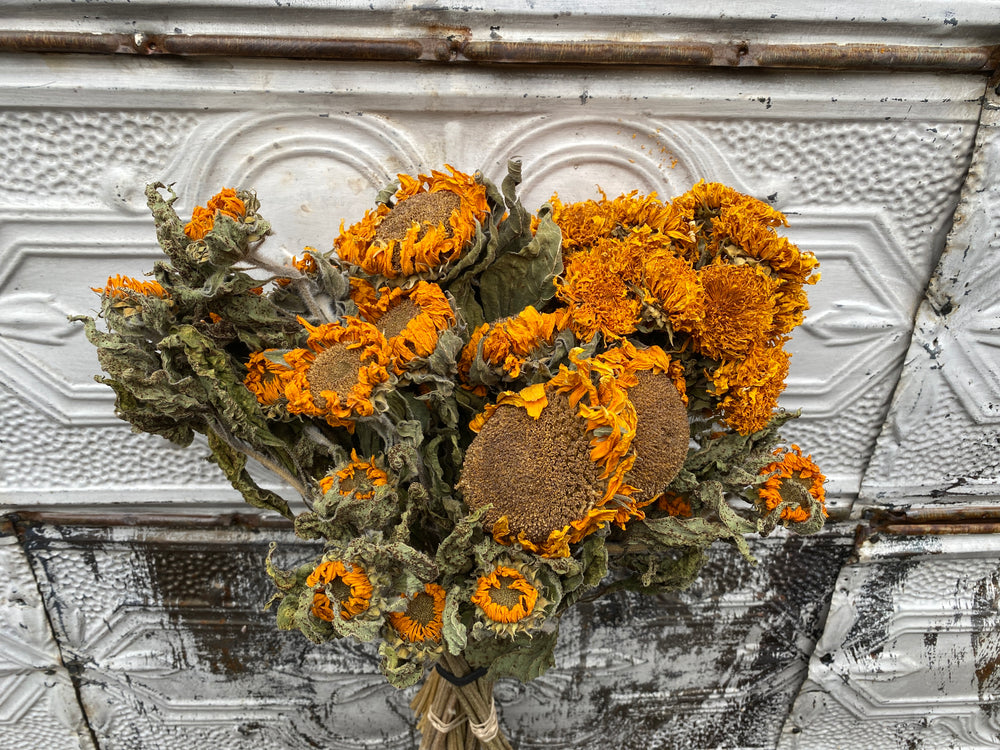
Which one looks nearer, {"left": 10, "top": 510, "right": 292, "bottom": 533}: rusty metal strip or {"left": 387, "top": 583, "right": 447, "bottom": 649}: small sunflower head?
{"left": 387, "top": 583, "right": 447, "bottom": 649}: small sunflower head

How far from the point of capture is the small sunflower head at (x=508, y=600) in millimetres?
553

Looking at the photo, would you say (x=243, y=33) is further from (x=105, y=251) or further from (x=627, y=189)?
(x=627, y=189)

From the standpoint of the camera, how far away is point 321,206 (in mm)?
949

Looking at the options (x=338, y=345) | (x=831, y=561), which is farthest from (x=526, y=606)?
(x=831, y=561)

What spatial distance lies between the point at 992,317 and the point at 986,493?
36 cm

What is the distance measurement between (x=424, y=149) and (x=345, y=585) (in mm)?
633

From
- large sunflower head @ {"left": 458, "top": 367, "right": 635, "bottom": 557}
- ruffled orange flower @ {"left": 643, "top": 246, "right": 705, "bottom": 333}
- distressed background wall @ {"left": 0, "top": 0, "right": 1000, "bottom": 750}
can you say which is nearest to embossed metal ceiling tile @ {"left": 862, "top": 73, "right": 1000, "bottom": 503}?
distressed background wall @ {"left": 0, "top": 0, "right": 1000, "bottom": 750}

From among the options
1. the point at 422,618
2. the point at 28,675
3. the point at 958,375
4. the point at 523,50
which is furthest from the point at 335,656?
the point at 958,375

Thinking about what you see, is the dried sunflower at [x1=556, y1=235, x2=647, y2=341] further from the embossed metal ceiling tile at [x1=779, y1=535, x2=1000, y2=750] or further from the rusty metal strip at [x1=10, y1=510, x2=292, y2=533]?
the embossed metal ceiling tile at [x1=779, y1=535, x2=1000, y2=750]

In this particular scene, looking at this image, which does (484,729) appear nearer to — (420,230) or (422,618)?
(422,618)

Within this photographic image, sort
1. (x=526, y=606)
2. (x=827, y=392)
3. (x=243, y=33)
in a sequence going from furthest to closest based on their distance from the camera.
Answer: (x=827, y=392)
(x=243, y=33)
(x=526, y=606)

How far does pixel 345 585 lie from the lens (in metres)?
0.58

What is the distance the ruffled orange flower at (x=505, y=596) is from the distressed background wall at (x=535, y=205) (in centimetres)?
60

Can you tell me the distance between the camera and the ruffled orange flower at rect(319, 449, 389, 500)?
1.93ft
